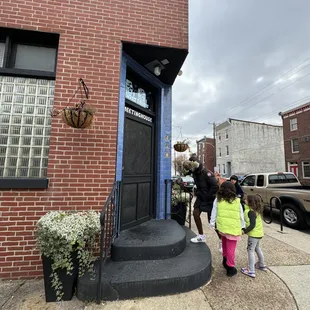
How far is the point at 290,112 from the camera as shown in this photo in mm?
20859

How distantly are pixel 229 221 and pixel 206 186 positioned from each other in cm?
95

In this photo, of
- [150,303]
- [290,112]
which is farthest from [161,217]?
[290,112]

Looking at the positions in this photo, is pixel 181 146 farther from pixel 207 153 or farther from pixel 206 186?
pixel 207 153

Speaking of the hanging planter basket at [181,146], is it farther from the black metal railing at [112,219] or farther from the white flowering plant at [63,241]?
the white flowering plant at [63,241]

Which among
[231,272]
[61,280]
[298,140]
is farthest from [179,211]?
[298,140]

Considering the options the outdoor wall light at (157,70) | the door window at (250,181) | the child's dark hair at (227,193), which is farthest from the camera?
the door window at (250,181)

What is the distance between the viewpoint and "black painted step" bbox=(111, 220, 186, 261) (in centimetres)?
285

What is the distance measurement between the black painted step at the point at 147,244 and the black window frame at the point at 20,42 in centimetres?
292

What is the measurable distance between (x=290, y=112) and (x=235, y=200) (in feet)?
74.8

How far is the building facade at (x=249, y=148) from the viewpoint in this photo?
2903 cm

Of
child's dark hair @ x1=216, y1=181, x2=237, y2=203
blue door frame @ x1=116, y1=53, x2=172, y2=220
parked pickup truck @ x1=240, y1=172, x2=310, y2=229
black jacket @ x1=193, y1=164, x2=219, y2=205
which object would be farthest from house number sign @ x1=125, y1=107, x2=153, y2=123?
parked pickup truck @ x1=240, y1=172, x2=310, y2=229

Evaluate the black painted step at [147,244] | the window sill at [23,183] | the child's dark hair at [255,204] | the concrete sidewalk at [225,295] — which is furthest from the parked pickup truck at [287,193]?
the window sill at [23,183]

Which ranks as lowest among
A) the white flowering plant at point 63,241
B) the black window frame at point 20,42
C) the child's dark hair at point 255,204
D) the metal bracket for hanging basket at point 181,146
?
the white flowering plant at point 63,241

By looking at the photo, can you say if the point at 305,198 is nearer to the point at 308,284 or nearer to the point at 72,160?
the point at 308,284
